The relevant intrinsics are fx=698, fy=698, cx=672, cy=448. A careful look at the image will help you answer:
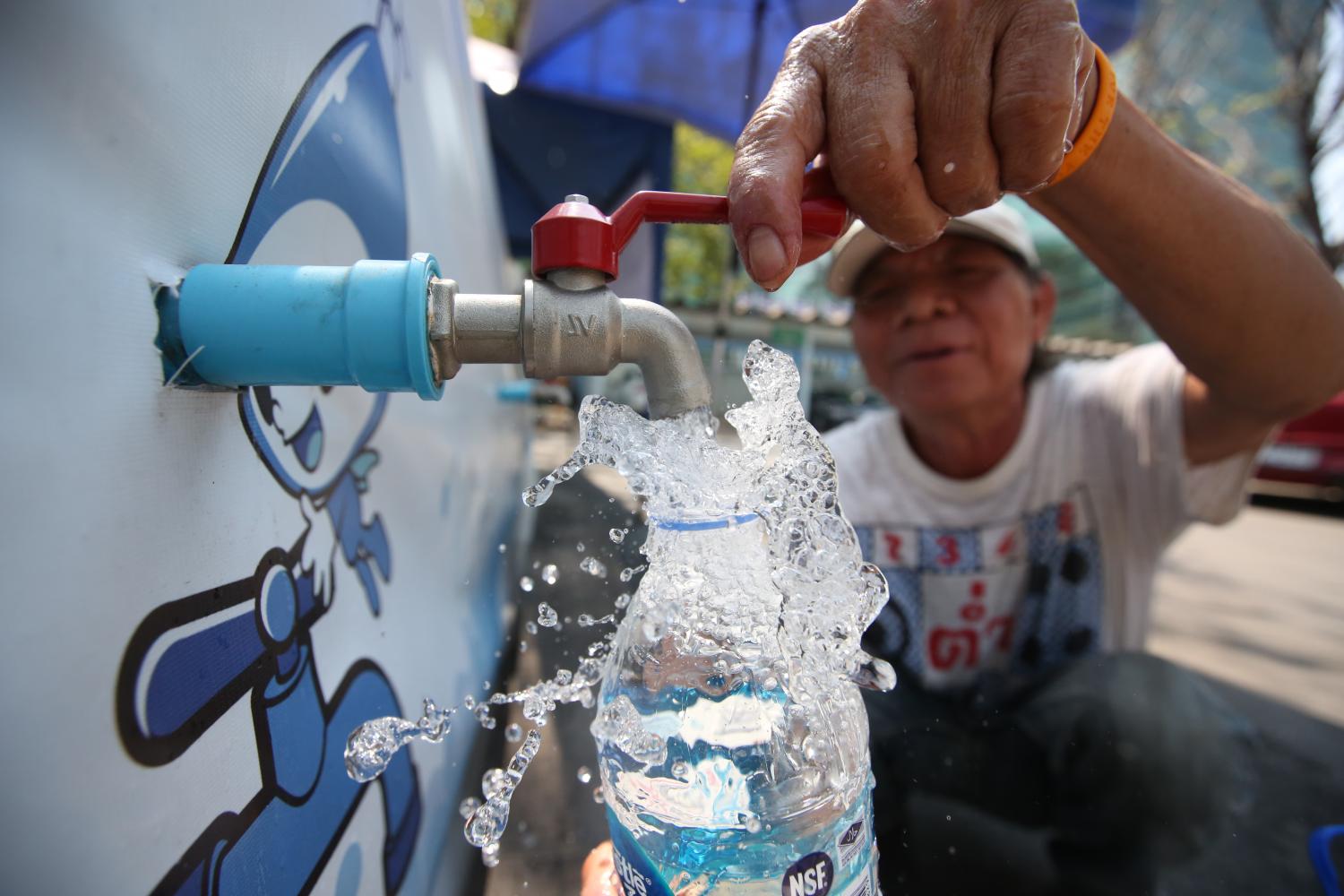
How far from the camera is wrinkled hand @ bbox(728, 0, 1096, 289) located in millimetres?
609

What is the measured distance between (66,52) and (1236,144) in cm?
1119

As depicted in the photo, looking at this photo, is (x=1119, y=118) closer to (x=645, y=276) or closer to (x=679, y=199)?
(x=679, y=199)

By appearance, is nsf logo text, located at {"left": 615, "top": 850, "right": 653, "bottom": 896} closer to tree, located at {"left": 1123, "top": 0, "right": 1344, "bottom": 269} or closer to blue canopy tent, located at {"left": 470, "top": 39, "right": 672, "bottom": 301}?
blue canopy tent, located at {"left": 470, "top": 39, "right": 672, "bottom": 301}

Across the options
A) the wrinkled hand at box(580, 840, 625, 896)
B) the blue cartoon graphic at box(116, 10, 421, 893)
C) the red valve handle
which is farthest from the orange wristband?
the wrinkled hand at box(580, 840, 625, 896)

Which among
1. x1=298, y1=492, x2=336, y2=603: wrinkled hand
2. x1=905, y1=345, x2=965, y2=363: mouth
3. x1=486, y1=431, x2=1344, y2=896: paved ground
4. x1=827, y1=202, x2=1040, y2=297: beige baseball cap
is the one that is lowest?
x1=486, y1=431, x2=1344, y2=896: paved ground

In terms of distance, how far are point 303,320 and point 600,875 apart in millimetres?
696

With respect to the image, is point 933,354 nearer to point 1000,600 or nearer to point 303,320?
point 1000,600

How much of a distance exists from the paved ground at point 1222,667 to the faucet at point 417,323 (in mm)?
296

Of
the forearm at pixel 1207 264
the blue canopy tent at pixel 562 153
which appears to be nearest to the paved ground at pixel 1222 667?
the forearm at pixel 1207 264

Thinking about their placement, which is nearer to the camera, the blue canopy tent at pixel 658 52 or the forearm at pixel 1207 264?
the forearm at pixel 1207 264

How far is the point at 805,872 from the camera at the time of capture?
61 cm

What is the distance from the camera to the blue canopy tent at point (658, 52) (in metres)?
2.74

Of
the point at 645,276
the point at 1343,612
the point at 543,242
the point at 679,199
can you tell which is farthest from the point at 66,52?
the point at 1343,612

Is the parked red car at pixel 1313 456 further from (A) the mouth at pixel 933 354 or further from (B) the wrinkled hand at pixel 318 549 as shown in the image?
(B) the wrinkled hand at pixel 318 549
